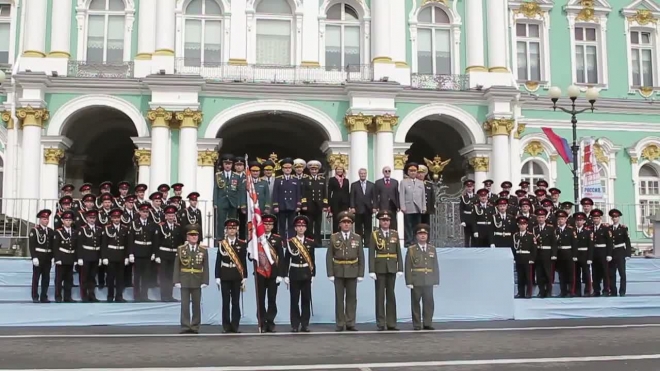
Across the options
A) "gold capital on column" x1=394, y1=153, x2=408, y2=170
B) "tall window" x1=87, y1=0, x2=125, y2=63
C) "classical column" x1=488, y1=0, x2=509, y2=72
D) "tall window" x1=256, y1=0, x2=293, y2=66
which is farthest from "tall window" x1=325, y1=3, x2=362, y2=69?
"tall window" x1=87, y1=0, x2=125, y2=63

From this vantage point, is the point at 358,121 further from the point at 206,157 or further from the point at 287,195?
the point at 287,195

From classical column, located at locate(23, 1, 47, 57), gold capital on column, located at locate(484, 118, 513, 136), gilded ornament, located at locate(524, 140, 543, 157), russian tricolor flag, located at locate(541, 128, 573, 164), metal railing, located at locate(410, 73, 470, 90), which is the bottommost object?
russian tricolor flag, located at locate(541, 128, 573, 164)

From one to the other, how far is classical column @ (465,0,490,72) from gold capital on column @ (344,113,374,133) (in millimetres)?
4425

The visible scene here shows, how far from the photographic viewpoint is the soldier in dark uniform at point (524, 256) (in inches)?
623

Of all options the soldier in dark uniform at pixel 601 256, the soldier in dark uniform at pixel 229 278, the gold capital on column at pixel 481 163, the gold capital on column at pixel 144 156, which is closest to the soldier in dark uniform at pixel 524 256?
the soldier in dark uniform at pixel 601 256

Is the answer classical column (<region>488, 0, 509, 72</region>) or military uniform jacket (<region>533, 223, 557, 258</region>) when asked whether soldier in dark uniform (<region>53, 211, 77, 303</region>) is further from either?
classical column (<region>488, 0, 509, 72</region>)

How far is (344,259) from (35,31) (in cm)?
1663

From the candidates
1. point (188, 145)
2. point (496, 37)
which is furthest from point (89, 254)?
point (496, 37)

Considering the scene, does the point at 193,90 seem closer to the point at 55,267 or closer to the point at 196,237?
the point at 55,267

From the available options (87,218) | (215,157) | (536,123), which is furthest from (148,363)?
(536,123)

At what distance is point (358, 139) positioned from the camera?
81.5ft

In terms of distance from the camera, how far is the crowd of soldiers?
15.9 metres

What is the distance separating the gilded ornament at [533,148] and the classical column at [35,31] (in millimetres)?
16941

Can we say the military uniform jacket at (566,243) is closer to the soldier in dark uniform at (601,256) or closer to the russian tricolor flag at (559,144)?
the soldier in dark uniform at (601,256)
